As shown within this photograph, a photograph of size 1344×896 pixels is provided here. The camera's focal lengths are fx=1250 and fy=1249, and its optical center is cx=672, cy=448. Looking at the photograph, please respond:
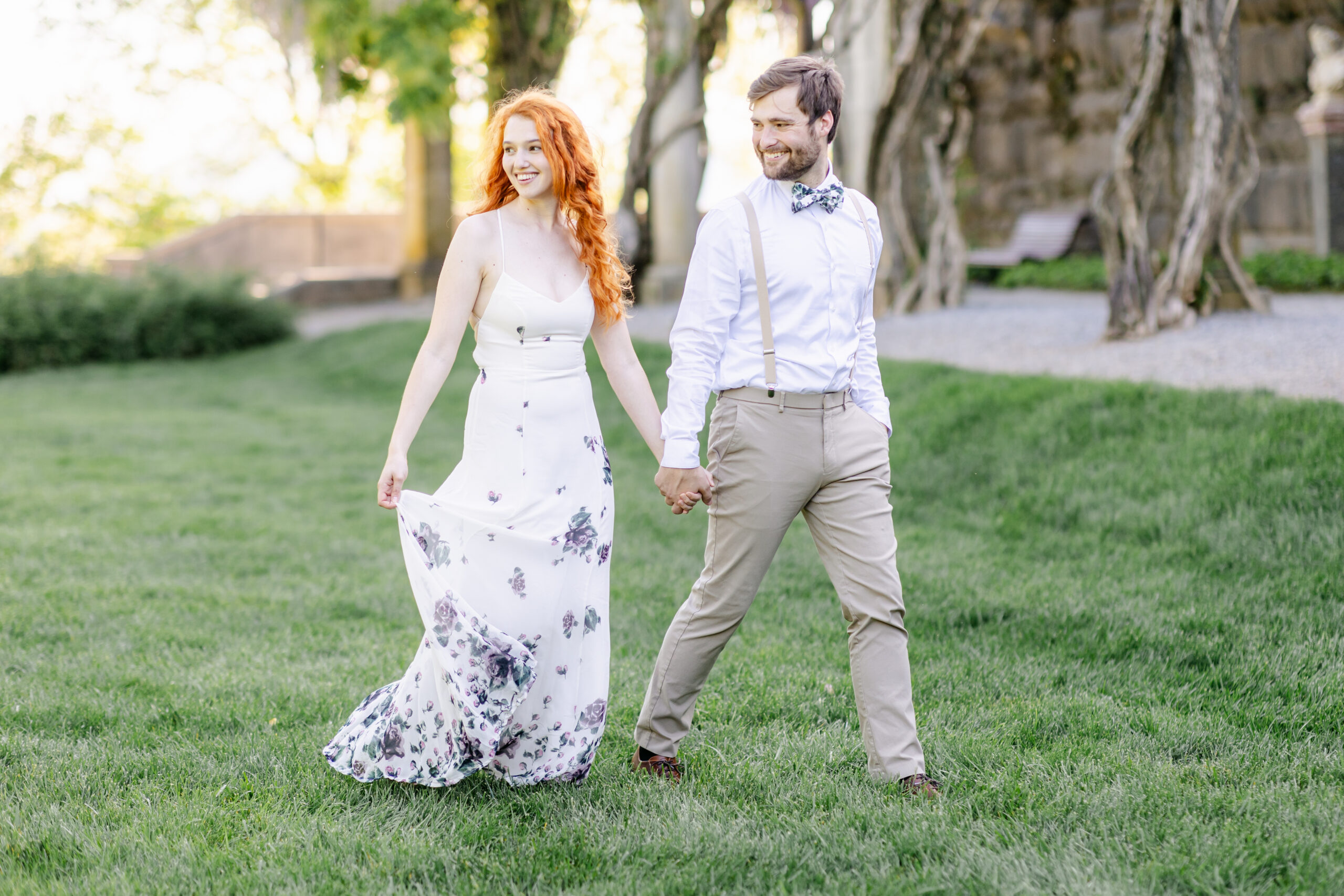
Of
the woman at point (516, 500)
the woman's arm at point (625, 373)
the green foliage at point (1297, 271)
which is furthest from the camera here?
the green foliage at point (1297, 271)

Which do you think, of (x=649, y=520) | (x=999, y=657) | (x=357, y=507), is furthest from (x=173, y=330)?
(x=999, y=657)

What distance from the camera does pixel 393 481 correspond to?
10.5 feet

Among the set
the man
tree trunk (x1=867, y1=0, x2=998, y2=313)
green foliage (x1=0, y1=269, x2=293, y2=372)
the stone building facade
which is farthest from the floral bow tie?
green foliage (x1=0, y1=269, x2=293, y2=372)

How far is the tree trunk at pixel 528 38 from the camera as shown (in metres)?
17.5

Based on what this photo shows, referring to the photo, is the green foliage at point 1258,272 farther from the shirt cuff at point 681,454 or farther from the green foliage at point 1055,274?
the shirt cuff at point 681,454

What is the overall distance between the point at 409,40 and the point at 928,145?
6777 mm

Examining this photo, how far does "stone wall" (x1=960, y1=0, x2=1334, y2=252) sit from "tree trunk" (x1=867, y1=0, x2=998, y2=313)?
2.37m

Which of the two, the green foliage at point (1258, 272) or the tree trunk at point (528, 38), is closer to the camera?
the green foliage at point (1258, 272)

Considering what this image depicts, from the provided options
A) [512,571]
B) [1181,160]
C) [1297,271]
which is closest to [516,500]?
[512,571]

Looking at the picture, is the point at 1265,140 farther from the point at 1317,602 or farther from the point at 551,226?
the point at 551,226

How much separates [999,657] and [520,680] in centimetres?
217

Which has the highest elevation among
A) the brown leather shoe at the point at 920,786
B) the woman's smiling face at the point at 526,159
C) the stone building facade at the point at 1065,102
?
the stone building facade at the point at 1065,102

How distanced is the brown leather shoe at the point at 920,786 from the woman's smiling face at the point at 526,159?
6.12ft

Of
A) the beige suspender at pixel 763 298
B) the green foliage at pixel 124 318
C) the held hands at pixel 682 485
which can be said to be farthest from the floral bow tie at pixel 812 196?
the green foliage at pixel 124 318
